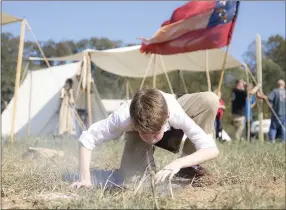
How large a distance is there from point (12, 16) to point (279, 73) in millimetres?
8340

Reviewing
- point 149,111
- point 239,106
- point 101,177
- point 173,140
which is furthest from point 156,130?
point 239,106

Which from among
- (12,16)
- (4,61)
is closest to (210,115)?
(12,16)

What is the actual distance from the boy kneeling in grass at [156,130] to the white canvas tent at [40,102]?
259 inches

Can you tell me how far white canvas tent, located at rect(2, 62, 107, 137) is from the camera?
8.77 m

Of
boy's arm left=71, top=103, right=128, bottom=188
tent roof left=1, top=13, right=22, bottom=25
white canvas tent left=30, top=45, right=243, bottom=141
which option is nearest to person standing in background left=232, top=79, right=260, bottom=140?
white canvas tent left=30, top=45, right=243, bottom=141

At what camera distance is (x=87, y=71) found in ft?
23.1

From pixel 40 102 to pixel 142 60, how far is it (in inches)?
Answer: 100

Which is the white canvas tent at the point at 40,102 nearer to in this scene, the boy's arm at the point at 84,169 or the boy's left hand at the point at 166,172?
the boy's arm at the point at 84,169

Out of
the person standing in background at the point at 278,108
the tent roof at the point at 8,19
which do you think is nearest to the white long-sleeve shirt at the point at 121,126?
the tent roof at the point at 8,19

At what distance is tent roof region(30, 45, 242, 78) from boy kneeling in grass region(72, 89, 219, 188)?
5156mm

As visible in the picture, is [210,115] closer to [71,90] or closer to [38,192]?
[38,192]

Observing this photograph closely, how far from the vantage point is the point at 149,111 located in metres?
1.70

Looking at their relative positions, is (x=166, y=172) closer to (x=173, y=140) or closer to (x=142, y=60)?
(x=173, y=140)

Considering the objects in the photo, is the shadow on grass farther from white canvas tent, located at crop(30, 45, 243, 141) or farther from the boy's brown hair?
white canvas tent, located at crop(30, 45, 243, 141)
